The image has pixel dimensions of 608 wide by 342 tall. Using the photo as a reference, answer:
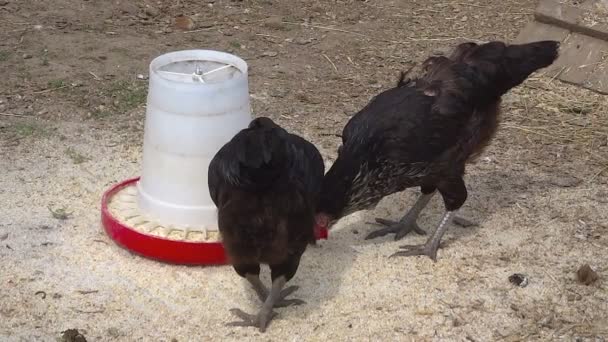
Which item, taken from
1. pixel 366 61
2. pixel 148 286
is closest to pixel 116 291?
pixel 148 286

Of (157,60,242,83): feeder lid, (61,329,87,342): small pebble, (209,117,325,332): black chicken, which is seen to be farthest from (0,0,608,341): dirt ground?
(157,60,242,83): feeder lid

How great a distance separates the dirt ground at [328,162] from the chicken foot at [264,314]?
0.08m

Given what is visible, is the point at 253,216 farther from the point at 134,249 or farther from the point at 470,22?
the point at 470,22

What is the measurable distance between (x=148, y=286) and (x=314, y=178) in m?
1.02

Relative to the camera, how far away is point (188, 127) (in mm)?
4680

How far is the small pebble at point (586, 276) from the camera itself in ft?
15.6

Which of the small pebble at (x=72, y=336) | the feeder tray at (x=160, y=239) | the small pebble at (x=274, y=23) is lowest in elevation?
the small pebble at (x=72, y=336)

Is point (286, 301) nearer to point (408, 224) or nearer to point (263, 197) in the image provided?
point (263, 197)

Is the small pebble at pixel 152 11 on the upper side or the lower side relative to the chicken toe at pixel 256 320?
upper

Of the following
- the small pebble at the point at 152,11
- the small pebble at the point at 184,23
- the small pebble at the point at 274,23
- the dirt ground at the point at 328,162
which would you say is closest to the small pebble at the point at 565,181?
the dirt ground at the point at 328,162

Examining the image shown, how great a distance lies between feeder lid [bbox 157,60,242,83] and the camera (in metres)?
4.70

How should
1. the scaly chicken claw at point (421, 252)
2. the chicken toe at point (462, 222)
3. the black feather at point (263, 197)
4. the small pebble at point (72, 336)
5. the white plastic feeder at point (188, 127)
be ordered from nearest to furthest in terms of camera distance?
the black feather at point (263, 197), the small pebble at point (72, 336), the white plastic feeder at point (188, 127), the scaly chicken claw at point (421, 252), the chicken toe at point (462, 222)

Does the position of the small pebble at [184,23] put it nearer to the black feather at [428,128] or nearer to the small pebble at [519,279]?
the black feather at [428,128]

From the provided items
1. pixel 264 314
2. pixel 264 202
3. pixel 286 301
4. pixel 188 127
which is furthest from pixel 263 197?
pixel 188 127
